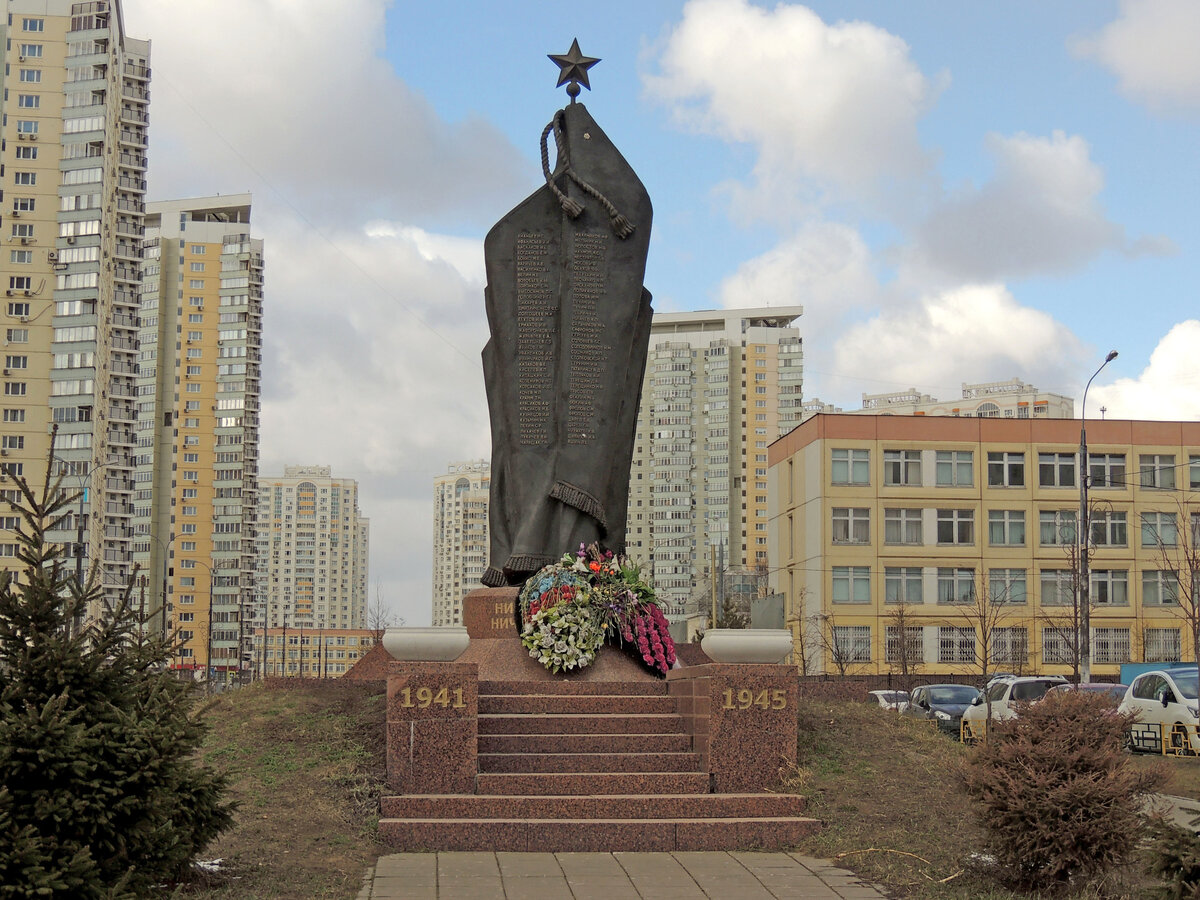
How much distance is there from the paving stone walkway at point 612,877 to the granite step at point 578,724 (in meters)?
2.22

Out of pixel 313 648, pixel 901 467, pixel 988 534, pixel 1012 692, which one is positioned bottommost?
pixel 313 648

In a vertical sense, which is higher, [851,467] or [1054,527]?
[851,467]

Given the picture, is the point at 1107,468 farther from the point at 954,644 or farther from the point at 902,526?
the point at 954,644

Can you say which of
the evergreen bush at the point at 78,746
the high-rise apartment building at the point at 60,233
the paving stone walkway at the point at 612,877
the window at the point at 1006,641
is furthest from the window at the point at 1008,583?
the evergreen bush at the point at 78,746

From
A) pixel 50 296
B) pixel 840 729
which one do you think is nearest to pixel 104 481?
pixel 50 296

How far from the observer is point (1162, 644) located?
156ft

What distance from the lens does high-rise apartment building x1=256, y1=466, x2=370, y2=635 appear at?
430ft

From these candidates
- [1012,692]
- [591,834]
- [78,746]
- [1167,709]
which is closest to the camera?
[78,746]

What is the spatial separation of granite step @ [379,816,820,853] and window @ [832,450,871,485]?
3805 centimetres

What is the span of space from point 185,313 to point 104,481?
2145cm

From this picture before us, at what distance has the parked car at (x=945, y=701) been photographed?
23.6m

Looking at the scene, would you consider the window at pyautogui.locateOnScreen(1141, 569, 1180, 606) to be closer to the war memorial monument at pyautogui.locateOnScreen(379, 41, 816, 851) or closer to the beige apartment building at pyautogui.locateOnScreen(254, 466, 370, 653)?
the war memorial monument at pyautogui.locateOnScreen(379, 41, 816, 851)

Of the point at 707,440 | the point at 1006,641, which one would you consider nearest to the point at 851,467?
the point at 1006,641

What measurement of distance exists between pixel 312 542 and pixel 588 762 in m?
125
